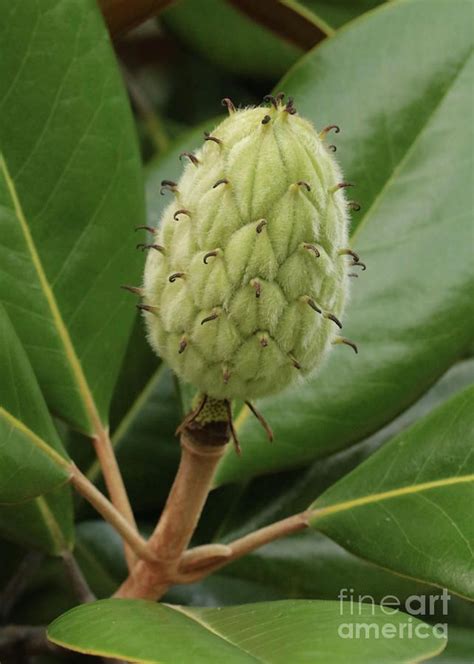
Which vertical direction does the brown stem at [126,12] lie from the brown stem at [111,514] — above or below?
above

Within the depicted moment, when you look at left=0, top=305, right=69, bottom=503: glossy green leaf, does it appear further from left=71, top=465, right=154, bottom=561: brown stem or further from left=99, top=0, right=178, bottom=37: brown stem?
left=99, top=0, right=178, bottom=37: brown stem

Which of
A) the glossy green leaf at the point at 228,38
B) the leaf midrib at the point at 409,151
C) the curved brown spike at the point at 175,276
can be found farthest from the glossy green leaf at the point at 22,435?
the glossy green leaf at the point at 228,38

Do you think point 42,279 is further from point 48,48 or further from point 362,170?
point 362,170

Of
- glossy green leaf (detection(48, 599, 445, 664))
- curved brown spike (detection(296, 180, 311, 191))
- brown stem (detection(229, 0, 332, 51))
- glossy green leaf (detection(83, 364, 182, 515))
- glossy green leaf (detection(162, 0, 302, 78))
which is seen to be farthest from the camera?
glossy green leaf (detection(162, 0, 302, 78))

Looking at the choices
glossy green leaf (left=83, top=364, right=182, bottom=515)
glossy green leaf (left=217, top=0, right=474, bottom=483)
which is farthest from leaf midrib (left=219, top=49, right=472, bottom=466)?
glossy green leaf (left=83, top=364, right=182, bottom=515)

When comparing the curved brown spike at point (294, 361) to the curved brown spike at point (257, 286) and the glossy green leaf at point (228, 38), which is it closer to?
the curved brown spike at point (257, 286)

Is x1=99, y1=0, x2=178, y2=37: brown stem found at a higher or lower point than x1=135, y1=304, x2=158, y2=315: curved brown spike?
higher

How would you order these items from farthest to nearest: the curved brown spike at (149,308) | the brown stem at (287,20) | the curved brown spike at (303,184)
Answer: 1. the brown stem at (287,20)
2. the curved brown spike at (149,308)
3. the curved brown spike at (303,184)

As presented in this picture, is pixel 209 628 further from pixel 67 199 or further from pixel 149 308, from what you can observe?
pixel 67 199

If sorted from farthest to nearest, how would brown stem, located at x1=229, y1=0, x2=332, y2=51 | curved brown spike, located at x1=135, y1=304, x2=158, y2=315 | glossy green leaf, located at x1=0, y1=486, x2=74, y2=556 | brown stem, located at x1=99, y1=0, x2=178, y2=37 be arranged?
brown stem, located at x1=229, y1=0, x2=332, y2=51, brown stem, located at x1=99, y1=0, x2=178, y2=37, glossy green leaf, located at x1=0, y1=486, x2=74, y2=556, curved brown spike, located at x1=135, y1=304, x2=158, y2=315
